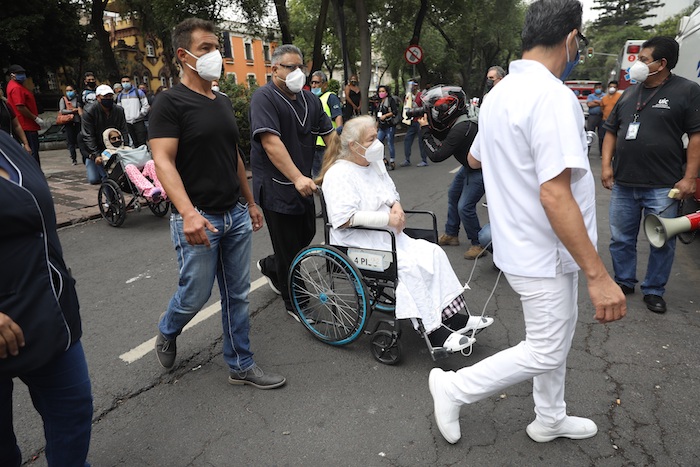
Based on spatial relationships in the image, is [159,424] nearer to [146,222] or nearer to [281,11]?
[146,222]

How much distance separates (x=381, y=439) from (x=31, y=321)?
161cm

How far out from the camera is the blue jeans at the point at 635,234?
3611 mm

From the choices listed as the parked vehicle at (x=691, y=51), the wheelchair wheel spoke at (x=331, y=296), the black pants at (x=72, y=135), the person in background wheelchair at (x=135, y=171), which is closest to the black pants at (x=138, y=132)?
the black pants at (x=72, y=135)

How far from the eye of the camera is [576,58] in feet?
6.47

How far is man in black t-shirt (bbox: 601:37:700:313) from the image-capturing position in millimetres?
3436

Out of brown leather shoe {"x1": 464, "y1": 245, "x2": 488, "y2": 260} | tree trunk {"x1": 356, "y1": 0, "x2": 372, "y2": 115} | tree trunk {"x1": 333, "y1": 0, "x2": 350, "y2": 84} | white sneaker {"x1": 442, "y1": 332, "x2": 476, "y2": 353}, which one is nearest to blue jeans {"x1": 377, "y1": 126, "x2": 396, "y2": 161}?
tree trunk {"x1": 356, "y1": 0, "x2": 372, "y2": 115}

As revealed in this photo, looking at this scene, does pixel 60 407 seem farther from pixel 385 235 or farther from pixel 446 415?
pixel 385 235

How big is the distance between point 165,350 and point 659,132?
3719mm

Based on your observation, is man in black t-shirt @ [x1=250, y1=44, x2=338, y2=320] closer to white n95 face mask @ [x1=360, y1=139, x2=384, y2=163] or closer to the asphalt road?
white n95 face mask @ [x1=360, y1=139, x2=384, y2=163]

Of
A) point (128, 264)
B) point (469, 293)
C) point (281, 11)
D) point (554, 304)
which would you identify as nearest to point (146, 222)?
point (128, 264)

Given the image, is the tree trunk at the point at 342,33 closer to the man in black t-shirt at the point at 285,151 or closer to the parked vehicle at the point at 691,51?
the parked vehicle at the point at 691,51

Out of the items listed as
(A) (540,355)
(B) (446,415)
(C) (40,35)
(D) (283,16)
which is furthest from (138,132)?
(C) (40,35)

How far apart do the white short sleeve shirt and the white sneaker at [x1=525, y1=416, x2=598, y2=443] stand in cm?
84

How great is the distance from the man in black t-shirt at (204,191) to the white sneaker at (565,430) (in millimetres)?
1375
